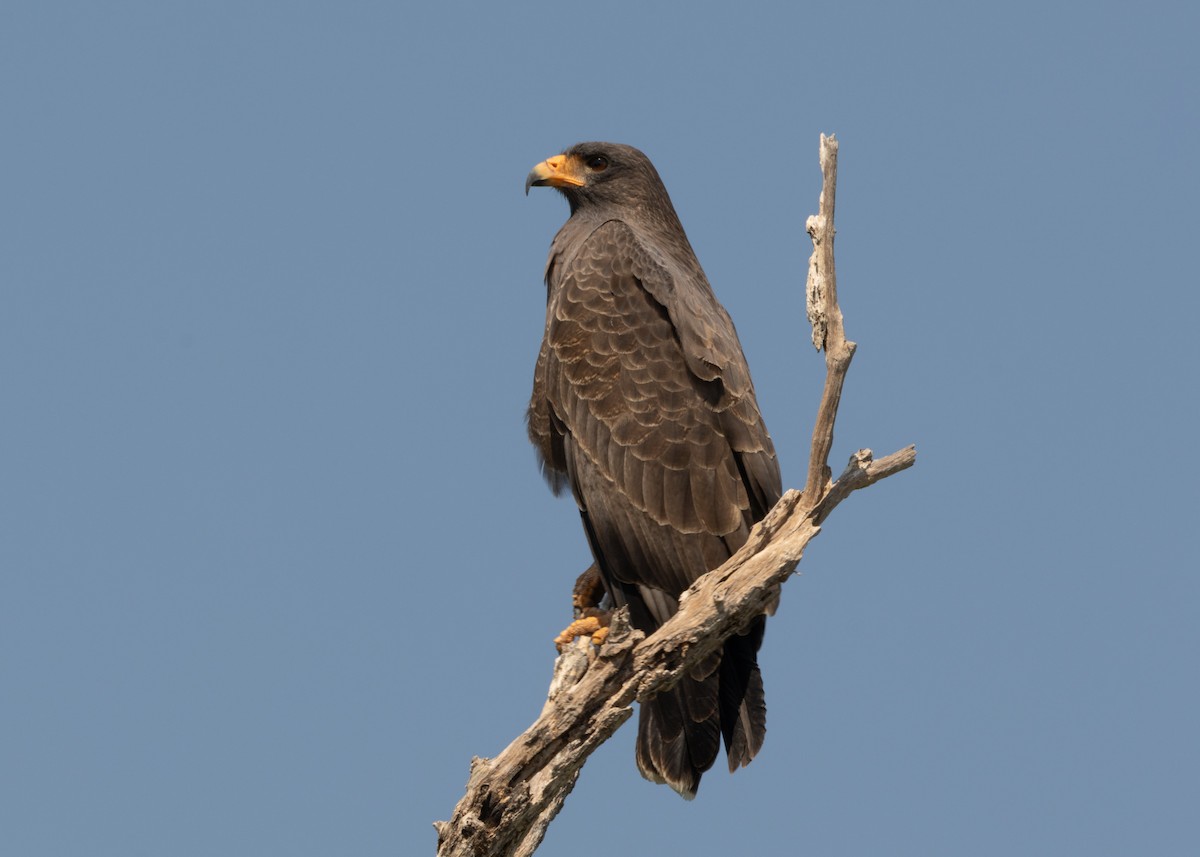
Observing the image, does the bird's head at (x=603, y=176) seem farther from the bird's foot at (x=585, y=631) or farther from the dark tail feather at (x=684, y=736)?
the dark tail feather at (x=684, y=736)

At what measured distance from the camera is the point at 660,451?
26.0ft

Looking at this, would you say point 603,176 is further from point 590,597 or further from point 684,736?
point 684,736

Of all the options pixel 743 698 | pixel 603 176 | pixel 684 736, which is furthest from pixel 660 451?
pixel 603 176

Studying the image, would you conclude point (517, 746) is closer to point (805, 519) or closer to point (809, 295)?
point (805, 519)

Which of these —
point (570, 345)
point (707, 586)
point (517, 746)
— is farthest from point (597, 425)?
point (517, 746)

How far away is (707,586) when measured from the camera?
6738mm

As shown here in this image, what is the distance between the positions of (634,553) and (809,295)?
1.96m

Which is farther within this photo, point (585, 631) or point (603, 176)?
point (603, 176)

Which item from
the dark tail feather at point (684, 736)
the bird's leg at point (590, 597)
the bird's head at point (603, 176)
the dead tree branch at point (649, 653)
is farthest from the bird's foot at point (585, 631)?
the bird's head at point (603, 176)

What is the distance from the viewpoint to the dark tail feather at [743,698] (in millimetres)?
7441

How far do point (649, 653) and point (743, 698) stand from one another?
45.7 inches

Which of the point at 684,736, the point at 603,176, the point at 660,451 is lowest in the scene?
the point at 684,736

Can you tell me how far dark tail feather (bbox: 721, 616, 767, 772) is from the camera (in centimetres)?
744

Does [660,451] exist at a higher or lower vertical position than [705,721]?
higher
